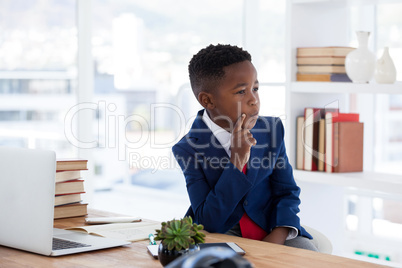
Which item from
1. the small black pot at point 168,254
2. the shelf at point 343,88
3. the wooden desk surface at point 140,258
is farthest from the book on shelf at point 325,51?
the small black pot at point 168,254

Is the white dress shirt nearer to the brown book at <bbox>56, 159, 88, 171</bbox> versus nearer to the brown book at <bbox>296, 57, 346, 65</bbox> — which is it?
the brown book at <bbox>56, 159, 88, 171</bbox>

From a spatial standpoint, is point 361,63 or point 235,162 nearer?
point 235,162

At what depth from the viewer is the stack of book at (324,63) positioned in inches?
106

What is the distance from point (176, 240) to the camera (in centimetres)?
117

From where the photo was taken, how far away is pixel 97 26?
15.2ft

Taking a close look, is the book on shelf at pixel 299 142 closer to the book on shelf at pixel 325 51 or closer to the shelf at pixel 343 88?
the shelf at pixel 343 88

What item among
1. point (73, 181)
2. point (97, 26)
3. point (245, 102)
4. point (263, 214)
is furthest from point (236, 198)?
point (97, 26)

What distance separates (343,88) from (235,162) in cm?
118

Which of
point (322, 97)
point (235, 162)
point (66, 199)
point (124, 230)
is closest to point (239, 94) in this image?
point (235, 162)

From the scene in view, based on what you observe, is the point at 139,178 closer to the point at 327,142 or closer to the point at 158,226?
the point at 327,142

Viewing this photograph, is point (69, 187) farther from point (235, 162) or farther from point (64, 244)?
point (235, 162)

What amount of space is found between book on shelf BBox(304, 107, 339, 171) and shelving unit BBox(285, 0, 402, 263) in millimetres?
62

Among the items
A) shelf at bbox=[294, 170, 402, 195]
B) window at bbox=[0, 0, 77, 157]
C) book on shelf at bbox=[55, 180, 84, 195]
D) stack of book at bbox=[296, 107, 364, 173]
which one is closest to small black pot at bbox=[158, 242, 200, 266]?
book on shelf at bbox=[55, 180, 84, 195]

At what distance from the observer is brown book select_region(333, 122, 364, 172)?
2.67m
